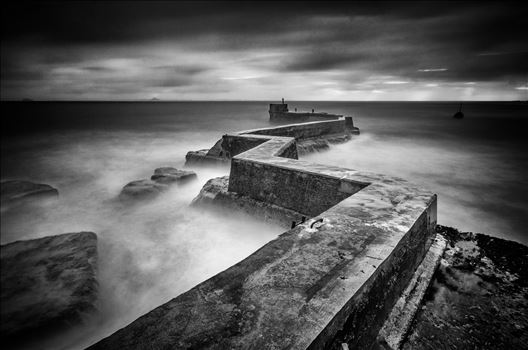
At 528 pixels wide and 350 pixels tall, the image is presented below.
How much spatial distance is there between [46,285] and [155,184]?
156 inches

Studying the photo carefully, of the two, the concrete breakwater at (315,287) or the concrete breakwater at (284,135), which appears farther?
the concrete breakwater at (284,135)

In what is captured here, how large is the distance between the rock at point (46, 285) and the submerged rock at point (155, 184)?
2.37m

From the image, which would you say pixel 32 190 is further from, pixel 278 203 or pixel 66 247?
pixel 278 203

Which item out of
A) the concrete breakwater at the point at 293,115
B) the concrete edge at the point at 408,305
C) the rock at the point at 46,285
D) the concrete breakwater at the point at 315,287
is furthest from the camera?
the concrete breakwater at the point at 293,115

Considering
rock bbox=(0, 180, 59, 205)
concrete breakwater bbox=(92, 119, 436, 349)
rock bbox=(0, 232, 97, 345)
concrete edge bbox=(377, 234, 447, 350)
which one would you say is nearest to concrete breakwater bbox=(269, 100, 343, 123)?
rock bbox=(0, 180, 59, 205)

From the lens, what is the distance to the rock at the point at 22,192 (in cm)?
636

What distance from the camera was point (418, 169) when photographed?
9.50m

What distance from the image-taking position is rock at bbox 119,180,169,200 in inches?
257

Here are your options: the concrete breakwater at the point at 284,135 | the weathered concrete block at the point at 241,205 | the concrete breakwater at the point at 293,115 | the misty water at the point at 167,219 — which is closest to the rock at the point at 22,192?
the misty water at the point at 167,219

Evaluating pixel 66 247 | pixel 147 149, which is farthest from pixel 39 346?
pixel 147 149

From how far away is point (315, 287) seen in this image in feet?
5.09

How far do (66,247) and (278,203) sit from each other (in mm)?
3406

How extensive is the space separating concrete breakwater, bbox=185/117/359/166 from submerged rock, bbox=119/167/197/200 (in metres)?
1.19

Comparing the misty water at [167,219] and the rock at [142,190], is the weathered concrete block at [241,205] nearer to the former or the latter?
the misty water at [167,219]
